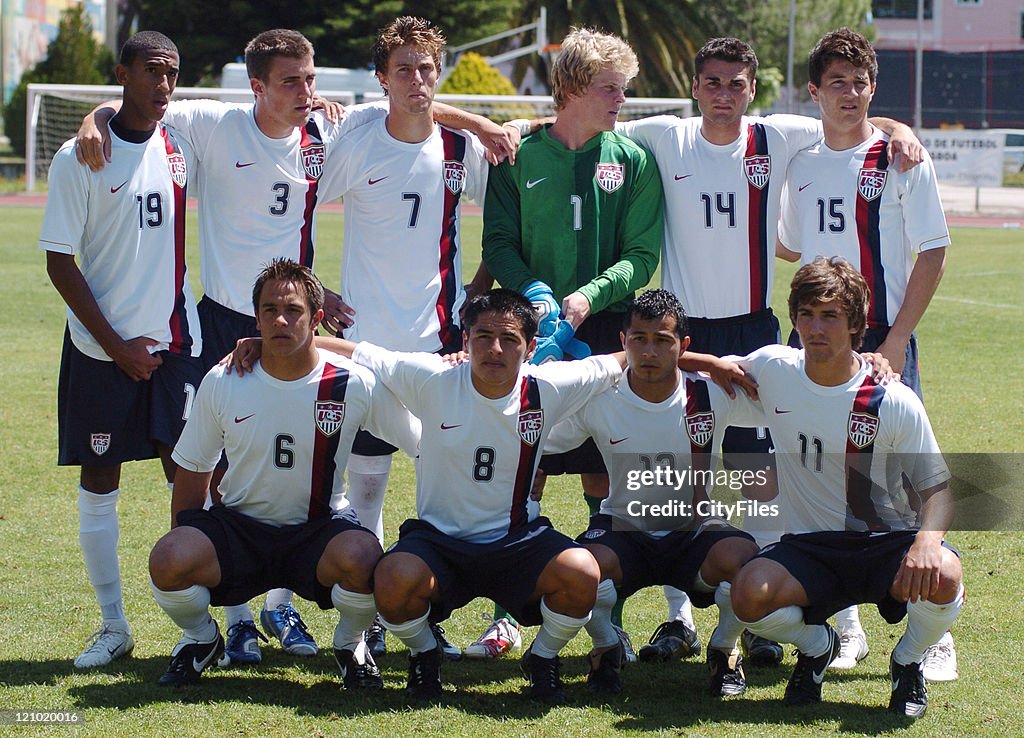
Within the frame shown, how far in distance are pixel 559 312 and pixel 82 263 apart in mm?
1698

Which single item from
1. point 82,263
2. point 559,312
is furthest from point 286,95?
point 559,312

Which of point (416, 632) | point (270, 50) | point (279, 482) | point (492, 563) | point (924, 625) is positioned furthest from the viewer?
point (270, 50)

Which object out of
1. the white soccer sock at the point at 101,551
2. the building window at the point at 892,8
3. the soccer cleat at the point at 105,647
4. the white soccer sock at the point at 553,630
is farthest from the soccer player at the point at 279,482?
the building window at the point at 892,8

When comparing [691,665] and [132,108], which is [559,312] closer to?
[691,665]

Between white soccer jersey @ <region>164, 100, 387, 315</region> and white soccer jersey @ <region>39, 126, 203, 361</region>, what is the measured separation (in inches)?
7.8

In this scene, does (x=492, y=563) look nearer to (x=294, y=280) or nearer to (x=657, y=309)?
(x=657, y=309)

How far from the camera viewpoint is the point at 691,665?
441 cm

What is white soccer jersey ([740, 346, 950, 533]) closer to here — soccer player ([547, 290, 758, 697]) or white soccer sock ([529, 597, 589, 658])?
soccer player ([547, 290, 758, 697])

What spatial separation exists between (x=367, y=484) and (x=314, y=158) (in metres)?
1.24

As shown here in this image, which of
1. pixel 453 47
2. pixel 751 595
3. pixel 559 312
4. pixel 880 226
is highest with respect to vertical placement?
pixel 453 47

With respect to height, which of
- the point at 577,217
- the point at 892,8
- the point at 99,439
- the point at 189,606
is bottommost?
the point at 189,606

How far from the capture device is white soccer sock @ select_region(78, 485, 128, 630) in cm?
446

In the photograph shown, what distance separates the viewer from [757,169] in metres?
4.73

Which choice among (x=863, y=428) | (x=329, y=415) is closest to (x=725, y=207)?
(x=863, y=428)
